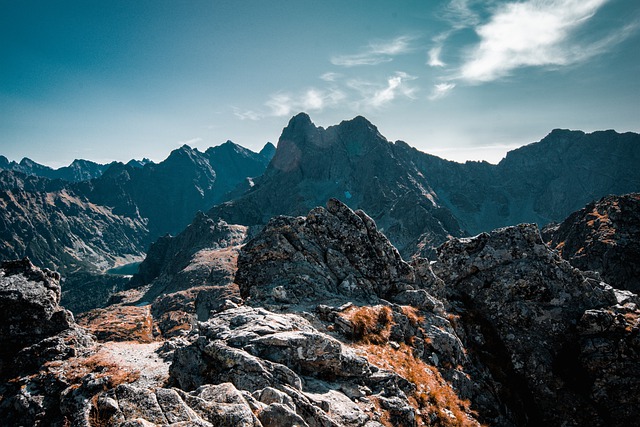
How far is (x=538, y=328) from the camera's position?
100ft

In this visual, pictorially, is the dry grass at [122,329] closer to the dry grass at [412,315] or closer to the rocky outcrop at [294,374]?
the dry grass at [412,315]

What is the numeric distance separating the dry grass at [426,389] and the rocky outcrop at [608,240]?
153 m

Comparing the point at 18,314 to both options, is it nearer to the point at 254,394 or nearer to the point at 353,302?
the point at 254,394

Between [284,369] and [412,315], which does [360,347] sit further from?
[412,315]

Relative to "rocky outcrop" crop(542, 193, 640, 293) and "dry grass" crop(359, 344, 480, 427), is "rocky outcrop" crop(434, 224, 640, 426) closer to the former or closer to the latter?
"dry grass" crop(359, 344, 480, 427)

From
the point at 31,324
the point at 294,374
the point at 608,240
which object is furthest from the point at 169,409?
the point at 608,240

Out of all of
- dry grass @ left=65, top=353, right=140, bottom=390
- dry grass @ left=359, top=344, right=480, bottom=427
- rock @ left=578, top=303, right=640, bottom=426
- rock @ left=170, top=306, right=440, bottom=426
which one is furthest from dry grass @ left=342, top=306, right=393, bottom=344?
rock @ left=578, top=303, right=640, bottom=426

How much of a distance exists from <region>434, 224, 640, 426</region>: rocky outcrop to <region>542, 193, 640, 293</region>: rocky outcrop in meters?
132

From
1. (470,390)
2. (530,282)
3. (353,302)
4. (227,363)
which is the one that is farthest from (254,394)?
(530,282)

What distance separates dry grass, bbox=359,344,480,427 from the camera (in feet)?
62.1

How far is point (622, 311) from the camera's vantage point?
31.1m

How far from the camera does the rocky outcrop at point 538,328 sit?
25375 mm

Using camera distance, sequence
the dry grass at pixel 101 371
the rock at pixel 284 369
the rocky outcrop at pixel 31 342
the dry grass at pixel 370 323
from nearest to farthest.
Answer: the rock at pixel 284 369 → the dry grass at pixel 101 371 → the rocky outcrop at pixel 31 342 → the dry grass at pixel 370 323

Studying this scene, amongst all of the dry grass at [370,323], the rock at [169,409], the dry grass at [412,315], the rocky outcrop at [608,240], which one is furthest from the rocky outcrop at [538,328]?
the rocky outcrop at [608,240]
